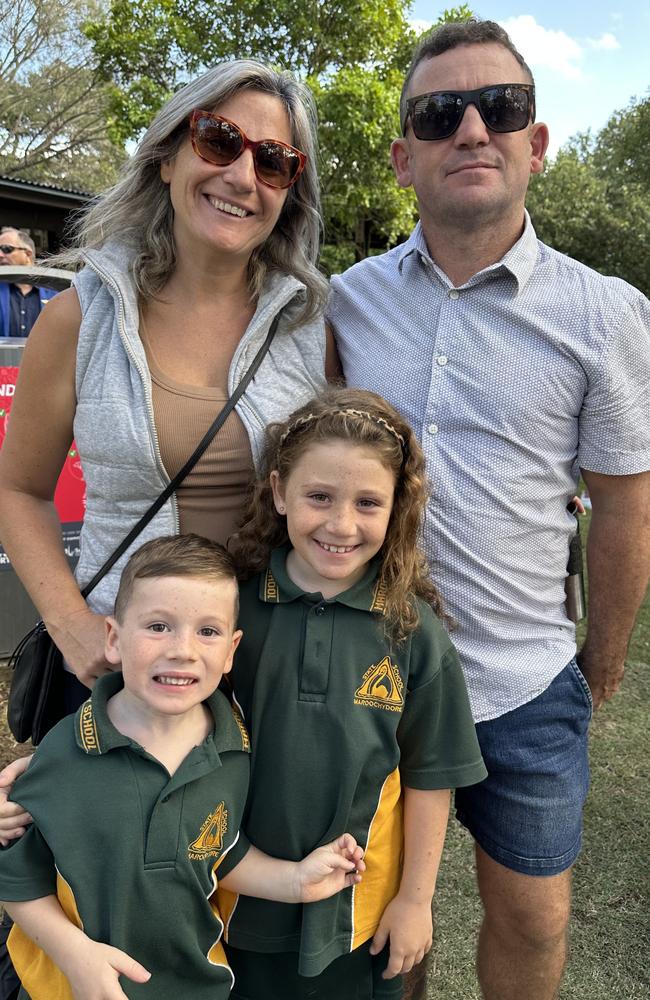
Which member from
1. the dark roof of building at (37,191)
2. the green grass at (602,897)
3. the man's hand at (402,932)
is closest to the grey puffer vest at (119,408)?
the man's hand at (402,932)

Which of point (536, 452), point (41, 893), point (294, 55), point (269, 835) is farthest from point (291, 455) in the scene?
point (294, 55)

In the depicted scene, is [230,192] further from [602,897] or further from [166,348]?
[602,897]

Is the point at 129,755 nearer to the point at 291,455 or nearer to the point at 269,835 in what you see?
the point at 269,835

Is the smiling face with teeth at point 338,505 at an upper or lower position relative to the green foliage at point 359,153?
lower

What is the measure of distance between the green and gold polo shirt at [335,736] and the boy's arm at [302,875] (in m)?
0.03

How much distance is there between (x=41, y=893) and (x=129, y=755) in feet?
0.92

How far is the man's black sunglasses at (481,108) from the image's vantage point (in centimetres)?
185

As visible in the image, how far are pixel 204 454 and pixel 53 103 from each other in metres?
28.7

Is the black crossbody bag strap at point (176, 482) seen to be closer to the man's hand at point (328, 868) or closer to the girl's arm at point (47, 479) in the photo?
the girl's arm at point (47, 479)

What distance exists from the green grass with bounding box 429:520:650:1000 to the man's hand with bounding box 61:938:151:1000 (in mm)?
1575

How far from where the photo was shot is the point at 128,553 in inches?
67.9

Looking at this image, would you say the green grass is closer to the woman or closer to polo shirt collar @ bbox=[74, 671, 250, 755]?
polo shirt collar @ bbox=[74, 671, 250, 755]

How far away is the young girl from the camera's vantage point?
1551 mm

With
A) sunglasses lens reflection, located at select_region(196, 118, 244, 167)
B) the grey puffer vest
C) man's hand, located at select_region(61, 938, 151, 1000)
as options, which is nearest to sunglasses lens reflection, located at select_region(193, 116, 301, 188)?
sunglasses lens reflection, located at select_region(196, 118, 244, 167)
